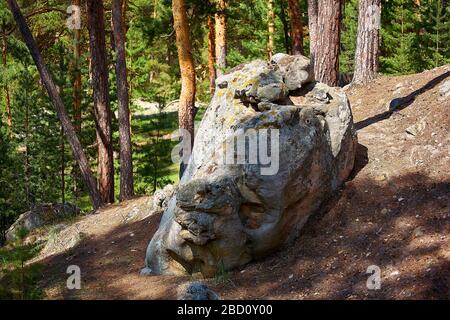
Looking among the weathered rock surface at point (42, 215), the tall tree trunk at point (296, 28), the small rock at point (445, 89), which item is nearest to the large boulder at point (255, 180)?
the small rock at point (445, 89)

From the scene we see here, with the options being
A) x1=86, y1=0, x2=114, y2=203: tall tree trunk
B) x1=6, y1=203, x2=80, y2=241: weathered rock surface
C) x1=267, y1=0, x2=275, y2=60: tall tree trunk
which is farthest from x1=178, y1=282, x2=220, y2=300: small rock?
x1=267, y1=0, x2=275, y2=60: tall tree trunk

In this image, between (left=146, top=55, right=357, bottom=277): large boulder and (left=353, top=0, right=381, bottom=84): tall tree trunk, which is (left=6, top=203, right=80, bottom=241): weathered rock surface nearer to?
(left=146, top=55, right=357, bottom=277): large boulder

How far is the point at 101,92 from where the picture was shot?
13.4 m

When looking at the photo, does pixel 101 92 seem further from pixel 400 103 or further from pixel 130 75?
pixel 130 75

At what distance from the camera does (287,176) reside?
7.51 meters

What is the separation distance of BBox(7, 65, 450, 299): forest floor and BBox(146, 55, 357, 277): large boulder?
0.27 meters

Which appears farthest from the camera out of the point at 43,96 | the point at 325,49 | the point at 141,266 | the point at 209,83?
the point at 209,83

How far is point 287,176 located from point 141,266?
299 cm

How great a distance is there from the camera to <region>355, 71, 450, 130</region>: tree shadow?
1055 cm

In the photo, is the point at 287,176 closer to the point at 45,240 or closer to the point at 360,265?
the point at 360,265

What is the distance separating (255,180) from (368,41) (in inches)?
268

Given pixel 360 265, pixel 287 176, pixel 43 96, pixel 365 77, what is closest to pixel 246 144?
pixel 287 176

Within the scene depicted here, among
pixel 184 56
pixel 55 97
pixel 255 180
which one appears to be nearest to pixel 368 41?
pixel 184 56

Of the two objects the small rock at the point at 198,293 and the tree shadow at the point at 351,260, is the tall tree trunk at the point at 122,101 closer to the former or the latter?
the tree shadow at the point at 351,260
